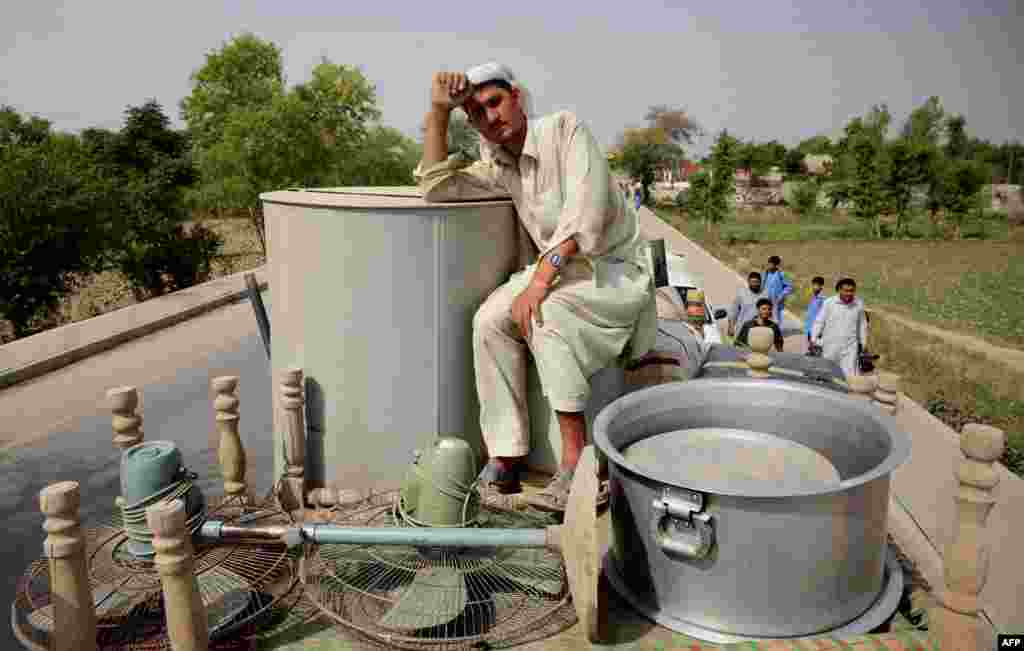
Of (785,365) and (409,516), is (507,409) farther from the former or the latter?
(785,365)

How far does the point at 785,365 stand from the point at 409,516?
305 centimetres

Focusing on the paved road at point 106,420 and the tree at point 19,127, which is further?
the tree at point 19,127

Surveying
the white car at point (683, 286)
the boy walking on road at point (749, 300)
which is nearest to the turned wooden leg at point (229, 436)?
the white car at point (683, 286)

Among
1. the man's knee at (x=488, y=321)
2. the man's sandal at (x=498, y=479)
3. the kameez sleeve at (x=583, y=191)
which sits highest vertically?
the kameez sleeve at (x=583, y=191)

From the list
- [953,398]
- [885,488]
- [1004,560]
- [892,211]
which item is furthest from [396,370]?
[892,211]

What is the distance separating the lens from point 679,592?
2555mm

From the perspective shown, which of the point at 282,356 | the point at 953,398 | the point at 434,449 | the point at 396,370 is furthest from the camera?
the point at 953,398

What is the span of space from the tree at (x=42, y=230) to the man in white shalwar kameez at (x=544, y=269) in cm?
1207

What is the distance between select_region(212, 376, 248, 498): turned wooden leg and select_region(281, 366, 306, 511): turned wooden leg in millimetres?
194

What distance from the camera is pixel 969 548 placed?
2232 mm

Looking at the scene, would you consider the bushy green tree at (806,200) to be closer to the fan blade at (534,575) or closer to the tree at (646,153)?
the tree at (646,153)

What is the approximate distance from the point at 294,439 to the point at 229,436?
10.9 inches

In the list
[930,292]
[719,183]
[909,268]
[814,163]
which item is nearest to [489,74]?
[930,292]

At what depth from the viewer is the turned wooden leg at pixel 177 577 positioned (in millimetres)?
2117
